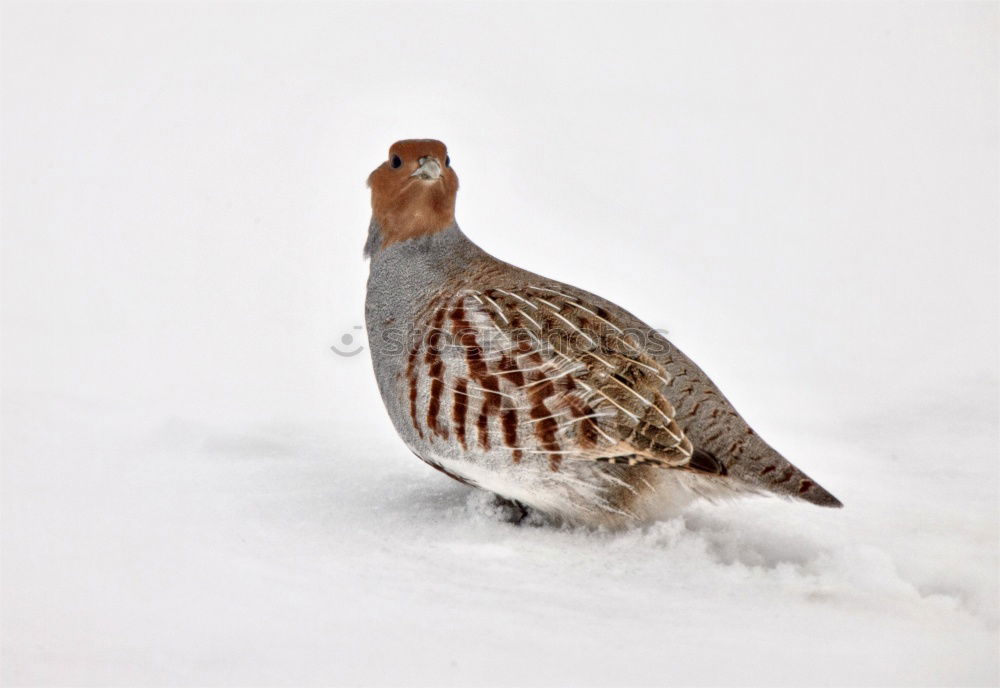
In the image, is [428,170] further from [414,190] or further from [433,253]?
[433,253]

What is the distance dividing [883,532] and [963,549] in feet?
0.78

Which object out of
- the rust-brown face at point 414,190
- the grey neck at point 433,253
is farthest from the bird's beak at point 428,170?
the grey neck at point 433,253

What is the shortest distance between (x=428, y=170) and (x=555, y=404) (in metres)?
0.88

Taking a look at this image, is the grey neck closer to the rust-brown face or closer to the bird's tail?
the rust-brown face

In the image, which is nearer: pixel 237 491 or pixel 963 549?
pixel 963 549

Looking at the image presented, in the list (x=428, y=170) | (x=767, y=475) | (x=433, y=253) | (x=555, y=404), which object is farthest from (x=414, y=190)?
(x=767, y=475)

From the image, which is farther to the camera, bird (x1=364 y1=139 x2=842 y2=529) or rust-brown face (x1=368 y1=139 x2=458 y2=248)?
rust-brown face (x1=368 y1=139 x2=458 y2=248)

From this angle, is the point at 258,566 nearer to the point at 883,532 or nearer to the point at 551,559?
the point at 551,559

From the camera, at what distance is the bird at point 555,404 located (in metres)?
2.99

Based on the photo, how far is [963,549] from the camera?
3.16m

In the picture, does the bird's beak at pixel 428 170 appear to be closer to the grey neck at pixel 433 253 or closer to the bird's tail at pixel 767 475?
the grey neck at pixel 433 253

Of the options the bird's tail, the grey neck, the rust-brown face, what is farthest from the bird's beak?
the bird's tail

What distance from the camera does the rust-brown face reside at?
341cm

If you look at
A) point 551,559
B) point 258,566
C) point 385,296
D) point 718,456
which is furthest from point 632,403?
point 258,566
